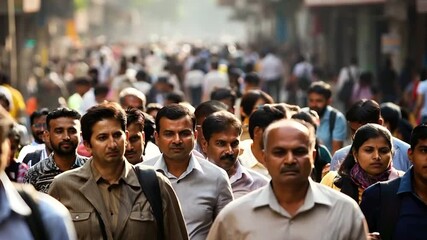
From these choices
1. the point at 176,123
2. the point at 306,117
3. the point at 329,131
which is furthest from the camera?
the point at 329,131

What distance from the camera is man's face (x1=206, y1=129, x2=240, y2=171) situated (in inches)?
302

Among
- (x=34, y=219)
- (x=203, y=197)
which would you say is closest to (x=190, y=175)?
(x=203, y=197)

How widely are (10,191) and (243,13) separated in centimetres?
7396

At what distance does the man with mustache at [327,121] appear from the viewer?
1161 cm

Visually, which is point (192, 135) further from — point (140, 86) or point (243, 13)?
point (243, 13)

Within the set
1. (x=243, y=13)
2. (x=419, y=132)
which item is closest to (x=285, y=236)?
(x=419, y=132)

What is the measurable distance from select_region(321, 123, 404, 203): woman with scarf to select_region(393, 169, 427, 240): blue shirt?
3.10 ft


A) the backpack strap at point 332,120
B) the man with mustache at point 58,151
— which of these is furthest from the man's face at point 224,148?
the backpack strap at point 332,120

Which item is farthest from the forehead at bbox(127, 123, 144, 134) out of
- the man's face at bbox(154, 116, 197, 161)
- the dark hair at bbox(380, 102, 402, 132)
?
the dark hair at bbox(380, 102, 402, 132)

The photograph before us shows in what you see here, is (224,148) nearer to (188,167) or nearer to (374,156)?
(188,167)

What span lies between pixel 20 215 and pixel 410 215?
8.43 feet

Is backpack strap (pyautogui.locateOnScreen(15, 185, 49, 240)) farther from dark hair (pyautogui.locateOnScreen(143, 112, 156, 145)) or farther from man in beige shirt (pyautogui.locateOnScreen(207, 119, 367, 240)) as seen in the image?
dark hair (pyautogui.locateOnScreen(143, 112, 156, 145))

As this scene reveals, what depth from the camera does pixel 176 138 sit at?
7.23 meters

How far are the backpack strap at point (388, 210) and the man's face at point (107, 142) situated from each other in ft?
4.14
